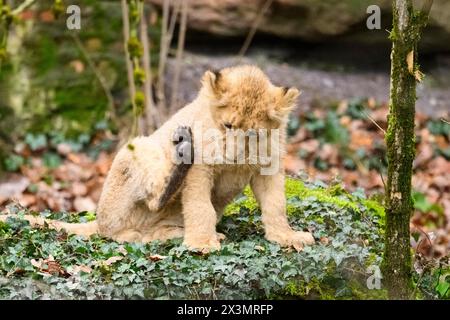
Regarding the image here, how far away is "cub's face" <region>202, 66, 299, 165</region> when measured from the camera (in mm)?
6102

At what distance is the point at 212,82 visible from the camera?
6.26m

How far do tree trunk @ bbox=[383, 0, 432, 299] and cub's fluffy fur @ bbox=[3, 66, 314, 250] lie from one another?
92cm

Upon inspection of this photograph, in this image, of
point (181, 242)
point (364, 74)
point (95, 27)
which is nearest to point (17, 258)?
point (181, 242)

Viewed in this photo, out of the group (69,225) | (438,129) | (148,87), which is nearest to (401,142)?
(69,225)

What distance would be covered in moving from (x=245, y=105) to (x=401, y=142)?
3.99 ft

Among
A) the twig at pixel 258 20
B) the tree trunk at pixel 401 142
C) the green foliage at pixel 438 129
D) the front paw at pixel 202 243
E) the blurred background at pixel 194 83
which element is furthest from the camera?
the green foliage at pixel 438 129

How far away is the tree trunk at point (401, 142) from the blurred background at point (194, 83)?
195 inches

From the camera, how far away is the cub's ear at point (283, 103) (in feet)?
20.5

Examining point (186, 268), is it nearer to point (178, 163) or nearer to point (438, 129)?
point (178, 163)

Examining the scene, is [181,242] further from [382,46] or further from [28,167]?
[382,46]

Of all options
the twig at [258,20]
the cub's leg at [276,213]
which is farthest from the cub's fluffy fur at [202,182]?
the twig at [258,20]

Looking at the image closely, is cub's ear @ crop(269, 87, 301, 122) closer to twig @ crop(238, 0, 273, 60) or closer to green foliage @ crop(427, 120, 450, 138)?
twig @ crop(238, 0, 273, 60)

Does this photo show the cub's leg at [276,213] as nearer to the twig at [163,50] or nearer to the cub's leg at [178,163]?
the cub's leg at [178,163]

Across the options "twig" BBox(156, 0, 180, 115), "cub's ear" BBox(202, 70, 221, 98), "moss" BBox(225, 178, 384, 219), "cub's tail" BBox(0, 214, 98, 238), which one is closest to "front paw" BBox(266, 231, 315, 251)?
"moss" BBox(225, 178, 384, 219)
